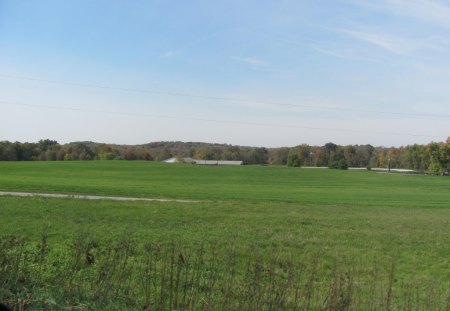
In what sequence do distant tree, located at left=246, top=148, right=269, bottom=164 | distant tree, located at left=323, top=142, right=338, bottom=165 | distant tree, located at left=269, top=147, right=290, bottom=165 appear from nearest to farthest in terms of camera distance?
distant tree, located at left=269, top=147, right=290, bottom=165, distant tree, located at left=323, top=142, right=338, bottom=165, distant tree, located at left=246, top=148, right=269, bottom=164

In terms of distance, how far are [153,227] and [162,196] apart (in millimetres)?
17308

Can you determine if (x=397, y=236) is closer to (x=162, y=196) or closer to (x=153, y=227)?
(x=153, y=227)

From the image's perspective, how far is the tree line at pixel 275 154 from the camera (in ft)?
366

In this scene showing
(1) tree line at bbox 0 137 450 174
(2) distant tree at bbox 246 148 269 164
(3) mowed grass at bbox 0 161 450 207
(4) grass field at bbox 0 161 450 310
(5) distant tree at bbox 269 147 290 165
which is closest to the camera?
(4) grass field at bbox 0 161 450 310

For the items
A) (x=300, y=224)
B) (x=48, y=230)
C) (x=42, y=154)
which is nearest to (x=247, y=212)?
(x=300, y=224)

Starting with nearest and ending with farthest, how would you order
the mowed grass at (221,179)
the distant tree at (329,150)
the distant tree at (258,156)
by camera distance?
1. the mowed grass at (221,179)
2. the distant tree at (329,150)
3. the distant tree at (258,156)

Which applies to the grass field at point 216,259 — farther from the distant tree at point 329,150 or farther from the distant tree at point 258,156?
the distant tree at point 329,150

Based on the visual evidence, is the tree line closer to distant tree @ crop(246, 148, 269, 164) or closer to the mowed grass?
distant tree @ crop(246, 148, 269, 164)

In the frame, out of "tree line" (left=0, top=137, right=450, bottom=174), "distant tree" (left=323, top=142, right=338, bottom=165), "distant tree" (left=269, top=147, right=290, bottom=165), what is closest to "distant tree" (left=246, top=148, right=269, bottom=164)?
"tree line" (left=0, top=137, right=450, bottom=174)

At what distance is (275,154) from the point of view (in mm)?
150875

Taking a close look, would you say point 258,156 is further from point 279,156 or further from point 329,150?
point 329,150

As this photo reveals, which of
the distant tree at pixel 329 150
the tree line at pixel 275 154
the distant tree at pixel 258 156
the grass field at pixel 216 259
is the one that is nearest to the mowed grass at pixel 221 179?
the grass field at pixel 216 259

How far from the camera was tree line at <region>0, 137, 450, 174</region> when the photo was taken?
366 ft

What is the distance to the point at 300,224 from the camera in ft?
59.7
